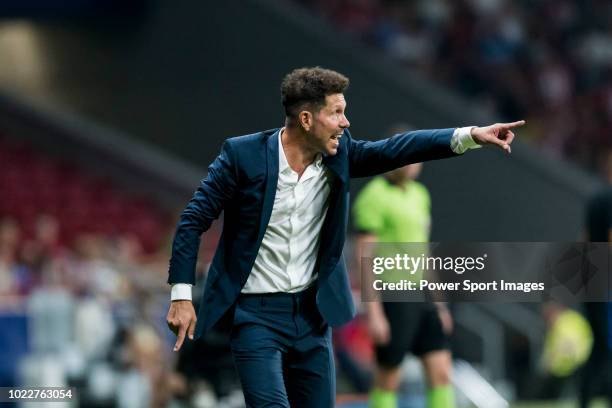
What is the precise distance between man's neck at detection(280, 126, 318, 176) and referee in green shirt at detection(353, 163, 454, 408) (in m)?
2.63

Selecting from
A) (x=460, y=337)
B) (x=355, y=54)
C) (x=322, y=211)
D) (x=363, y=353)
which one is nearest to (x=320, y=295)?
(x=322, y=211)

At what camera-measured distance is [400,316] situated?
30.4 feet

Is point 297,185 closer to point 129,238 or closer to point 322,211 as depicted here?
point 322,211

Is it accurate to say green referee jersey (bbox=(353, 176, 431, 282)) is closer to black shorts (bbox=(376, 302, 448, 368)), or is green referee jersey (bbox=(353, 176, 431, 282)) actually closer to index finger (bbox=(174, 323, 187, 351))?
black shorts (bbox=(376, 302, 448, 368))

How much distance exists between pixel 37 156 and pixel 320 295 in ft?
42.7

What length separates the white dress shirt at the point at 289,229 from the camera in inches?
258

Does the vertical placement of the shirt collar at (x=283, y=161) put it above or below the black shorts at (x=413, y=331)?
Result: above

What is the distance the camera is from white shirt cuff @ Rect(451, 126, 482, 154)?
20.5 feet

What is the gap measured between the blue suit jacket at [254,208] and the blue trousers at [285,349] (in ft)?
0.31

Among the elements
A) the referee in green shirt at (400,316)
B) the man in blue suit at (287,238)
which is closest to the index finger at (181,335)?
the man in blue suit at (287,238)

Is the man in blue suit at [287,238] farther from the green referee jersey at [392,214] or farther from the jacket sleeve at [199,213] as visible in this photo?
the green referee jersey at [392,214]

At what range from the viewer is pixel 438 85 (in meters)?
17.7

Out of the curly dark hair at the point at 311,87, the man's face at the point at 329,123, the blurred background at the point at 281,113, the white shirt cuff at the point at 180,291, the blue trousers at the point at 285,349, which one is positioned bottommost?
the blue trousers at the point at 285,349

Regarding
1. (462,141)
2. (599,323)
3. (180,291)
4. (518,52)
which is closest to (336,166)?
(462,141)
